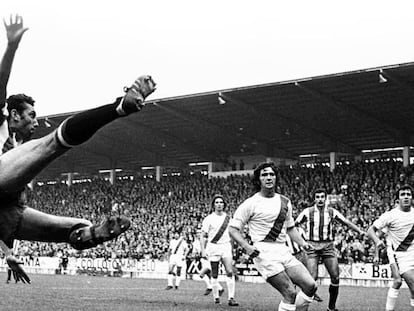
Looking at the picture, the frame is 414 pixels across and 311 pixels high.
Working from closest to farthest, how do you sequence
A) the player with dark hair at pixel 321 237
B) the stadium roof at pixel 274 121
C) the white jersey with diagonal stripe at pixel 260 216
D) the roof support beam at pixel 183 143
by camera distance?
1. the white jersey with diagonal stripe at pixel 260 216
2. the player with dark hair at pixel 321 237
3. the stadium roof at pixel 274 121
4. the roof support beam at pixel 183 143

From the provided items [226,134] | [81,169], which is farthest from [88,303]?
[81,169]

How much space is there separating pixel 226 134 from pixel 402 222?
29516 mm

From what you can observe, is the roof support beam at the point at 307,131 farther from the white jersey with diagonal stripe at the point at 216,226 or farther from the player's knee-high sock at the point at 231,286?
the player's knee-high sock at the point at 231,286

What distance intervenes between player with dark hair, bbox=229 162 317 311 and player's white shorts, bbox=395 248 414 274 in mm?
2662

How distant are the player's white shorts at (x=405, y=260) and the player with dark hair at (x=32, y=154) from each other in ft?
25.8

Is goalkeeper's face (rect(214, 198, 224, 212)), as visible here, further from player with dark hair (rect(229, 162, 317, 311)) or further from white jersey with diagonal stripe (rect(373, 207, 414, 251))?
player with dark hair (rect(229, 162, 317, 311))

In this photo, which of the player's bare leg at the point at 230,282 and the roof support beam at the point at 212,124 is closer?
the player's bare leg at the point at 230,282

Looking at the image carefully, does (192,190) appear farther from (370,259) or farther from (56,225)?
(56,225)

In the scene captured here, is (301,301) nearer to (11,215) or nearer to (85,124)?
(11,215)

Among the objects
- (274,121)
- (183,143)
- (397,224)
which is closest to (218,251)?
(397,224)

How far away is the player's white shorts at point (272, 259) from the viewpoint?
1046 centimetres

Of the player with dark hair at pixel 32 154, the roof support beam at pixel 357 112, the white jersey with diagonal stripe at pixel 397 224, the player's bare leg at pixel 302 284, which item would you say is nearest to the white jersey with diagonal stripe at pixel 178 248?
the roof support beam at pixel 357 112

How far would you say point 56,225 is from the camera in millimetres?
6777

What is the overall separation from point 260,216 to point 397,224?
3499mm
